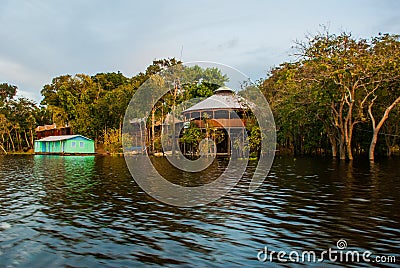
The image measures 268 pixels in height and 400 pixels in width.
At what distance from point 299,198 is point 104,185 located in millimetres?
7355

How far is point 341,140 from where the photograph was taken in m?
30.3

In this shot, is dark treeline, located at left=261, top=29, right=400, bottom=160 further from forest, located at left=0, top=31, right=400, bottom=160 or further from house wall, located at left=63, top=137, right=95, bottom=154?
house wall, located at left=63, top=137, right=95, bottom=154

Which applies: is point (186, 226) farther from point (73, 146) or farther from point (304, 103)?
point (73, 146)

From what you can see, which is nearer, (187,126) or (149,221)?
(149,221)

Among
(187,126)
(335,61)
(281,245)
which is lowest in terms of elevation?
(281,245)

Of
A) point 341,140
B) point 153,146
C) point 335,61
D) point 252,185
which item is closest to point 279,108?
point 341,140

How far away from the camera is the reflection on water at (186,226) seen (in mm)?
5828

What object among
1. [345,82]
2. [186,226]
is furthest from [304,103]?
[186,226]

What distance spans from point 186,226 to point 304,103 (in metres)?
24.0

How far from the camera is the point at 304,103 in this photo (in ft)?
97.5

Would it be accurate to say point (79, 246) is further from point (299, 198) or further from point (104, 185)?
point (104, 185)

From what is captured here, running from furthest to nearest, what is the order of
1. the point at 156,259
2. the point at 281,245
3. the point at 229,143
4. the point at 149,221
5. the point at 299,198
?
1. the point at 229,143
2. the point at 299,198
3. the point at 149,221
4. the point at 281,245
5. the point at 156,259

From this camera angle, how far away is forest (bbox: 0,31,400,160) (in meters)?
25.4

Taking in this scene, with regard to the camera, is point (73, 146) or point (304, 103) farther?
point (73, 146)
